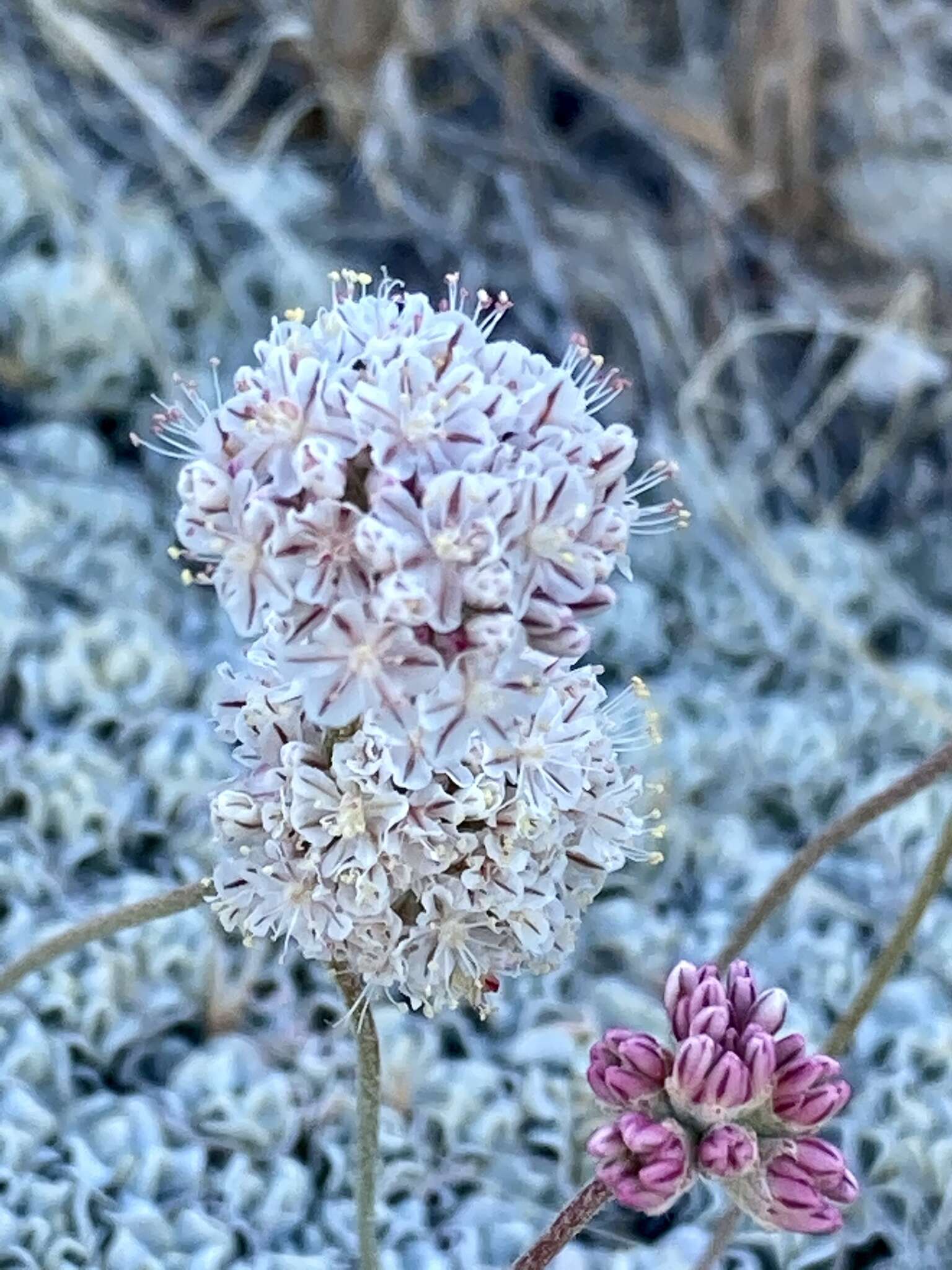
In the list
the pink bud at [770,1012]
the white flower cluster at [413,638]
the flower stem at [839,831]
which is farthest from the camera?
the flower stem at [839,831]

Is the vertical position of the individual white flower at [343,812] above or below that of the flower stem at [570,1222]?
above

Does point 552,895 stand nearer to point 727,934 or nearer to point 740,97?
point 727,934

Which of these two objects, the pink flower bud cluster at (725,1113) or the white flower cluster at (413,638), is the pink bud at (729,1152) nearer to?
the pink flower bud cluster at (725,1113)

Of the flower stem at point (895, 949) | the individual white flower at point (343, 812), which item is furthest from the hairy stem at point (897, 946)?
the individual white flower at point (343, 812)

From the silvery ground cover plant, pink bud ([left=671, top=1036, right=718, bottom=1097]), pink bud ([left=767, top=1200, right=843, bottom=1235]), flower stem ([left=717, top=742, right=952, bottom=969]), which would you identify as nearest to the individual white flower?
the silvery ground cover plant

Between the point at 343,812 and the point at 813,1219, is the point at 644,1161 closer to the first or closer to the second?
the point at 813,1219

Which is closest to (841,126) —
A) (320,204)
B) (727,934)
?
(320,204)
